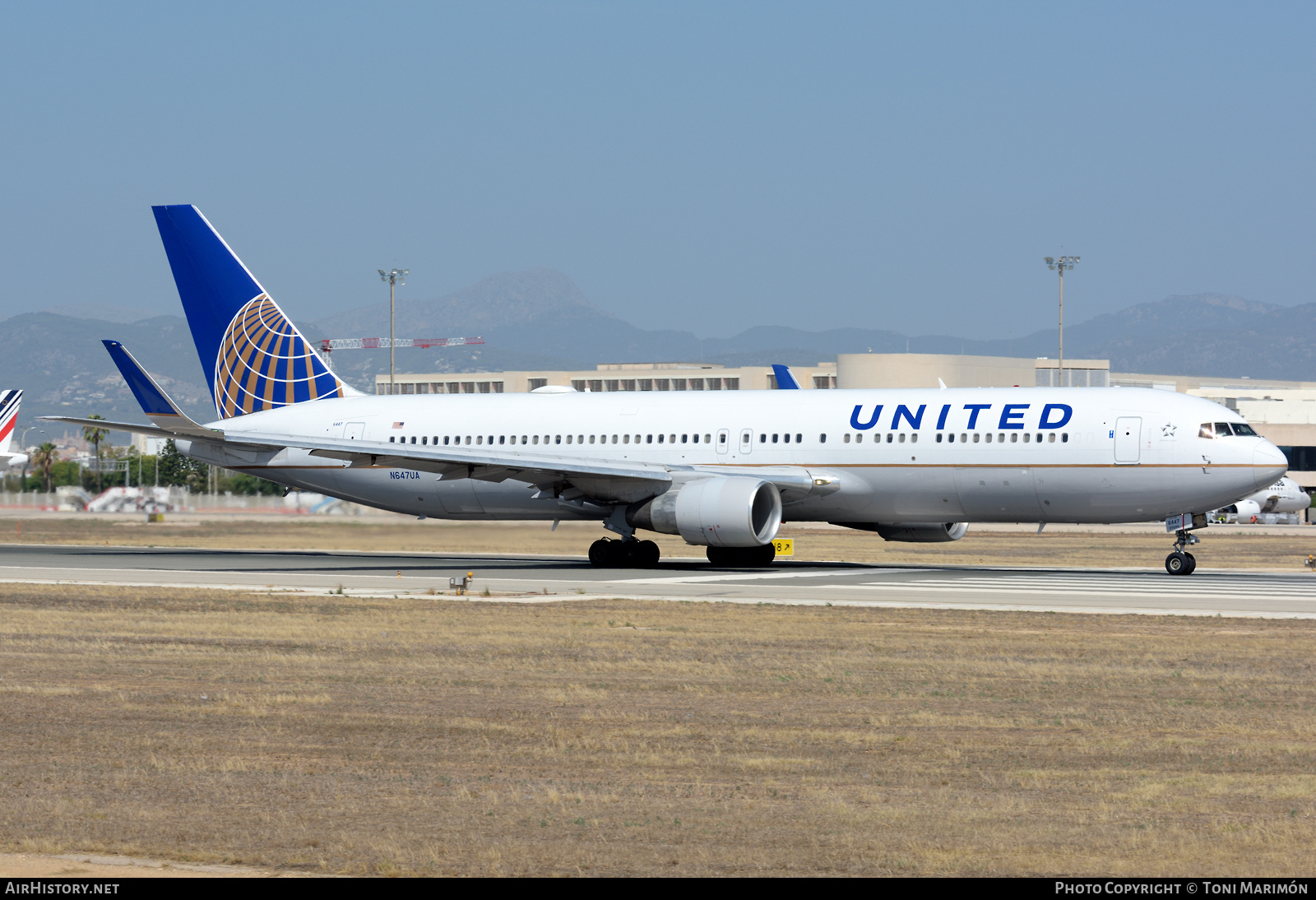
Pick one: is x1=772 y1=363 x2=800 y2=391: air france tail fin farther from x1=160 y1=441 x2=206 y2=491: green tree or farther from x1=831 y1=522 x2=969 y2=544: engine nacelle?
x1=160 y1=441 x2=206 y2=491: green tree

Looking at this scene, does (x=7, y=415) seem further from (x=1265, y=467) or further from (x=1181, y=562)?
(x=1265, y=467)

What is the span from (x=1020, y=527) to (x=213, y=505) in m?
39.7

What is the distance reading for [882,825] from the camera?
9609 millimetres

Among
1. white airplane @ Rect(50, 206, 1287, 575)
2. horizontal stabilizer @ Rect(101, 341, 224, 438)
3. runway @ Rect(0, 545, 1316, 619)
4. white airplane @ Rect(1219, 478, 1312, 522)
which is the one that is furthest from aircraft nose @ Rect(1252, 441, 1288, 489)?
white airplane @ Rect(1219, 478, 1312, 522)

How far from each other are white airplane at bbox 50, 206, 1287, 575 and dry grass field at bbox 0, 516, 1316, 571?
1562 mm

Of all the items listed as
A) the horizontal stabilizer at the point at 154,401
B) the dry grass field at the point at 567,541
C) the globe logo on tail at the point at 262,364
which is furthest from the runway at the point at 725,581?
the globe logo on tail at the point at 262,364

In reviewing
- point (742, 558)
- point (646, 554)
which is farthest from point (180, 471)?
point (742, 558)

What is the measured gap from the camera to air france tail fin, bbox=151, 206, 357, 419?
44.2 metres

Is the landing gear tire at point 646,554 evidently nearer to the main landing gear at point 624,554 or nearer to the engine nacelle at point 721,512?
the main landing gear at point 624,554

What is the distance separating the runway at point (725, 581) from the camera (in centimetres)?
2659

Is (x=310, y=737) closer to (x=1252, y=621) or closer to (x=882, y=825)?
(x=882, y=825)

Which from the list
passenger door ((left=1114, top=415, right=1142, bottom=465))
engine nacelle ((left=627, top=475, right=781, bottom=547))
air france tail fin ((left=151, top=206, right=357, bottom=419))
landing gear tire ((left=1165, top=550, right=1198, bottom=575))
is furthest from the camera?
air france tail fin ((left=151, top=206, right=357, bottom=419))

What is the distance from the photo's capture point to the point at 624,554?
1507 inches

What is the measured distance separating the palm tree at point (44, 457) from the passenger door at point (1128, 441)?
153 metres
